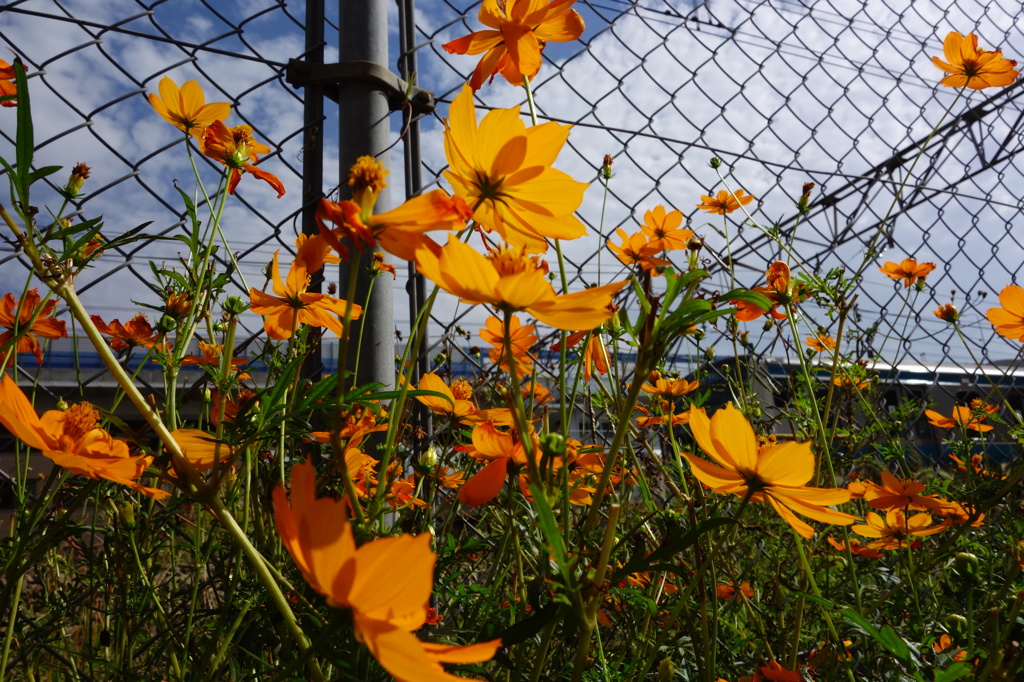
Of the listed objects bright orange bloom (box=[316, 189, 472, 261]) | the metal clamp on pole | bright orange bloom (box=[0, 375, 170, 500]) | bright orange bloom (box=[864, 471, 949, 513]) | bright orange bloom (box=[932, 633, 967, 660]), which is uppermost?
the metal clamp on pole

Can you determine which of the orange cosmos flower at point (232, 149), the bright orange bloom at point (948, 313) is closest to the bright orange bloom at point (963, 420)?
the bright orange bloom at point (948, 313)

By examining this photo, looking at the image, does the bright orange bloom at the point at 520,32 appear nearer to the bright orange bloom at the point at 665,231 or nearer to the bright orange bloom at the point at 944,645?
the bright orange bloom at the point at 665,231

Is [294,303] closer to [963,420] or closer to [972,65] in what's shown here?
[972,65]

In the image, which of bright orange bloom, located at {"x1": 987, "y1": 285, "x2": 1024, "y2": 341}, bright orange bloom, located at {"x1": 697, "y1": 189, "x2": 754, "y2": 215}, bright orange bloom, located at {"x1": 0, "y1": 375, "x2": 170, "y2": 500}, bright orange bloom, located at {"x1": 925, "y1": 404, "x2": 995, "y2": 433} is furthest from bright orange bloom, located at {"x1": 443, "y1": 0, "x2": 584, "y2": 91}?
bright orange bloom, located at {"x1": 925, "y1": 404, "x2": 995, "y2": 433}

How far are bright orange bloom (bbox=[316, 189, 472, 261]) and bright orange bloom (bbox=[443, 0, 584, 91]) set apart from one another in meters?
0.19

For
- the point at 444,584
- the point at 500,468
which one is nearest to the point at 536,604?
the point at 500,468

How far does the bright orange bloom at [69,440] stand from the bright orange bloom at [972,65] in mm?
1282

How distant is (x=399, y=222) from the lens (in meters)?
0.28

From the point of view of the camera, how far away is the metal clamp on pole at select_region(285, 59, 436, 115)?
3.23ft

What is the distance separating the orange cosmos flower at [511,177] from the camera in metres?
0.36

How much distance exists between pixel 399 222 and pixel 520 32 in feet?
0.77

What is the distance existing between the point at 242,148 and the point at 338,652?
44cm

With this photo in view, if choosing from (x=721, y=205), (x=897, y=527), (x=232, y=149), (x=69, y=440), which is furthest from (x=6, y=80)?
(x=721, y=205)

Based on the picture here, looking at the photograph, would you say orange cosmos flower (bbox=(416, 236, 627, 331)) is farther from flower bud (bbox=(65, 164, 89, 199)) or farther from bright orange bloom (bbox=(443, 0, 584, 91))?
flower bud (bbox=(65, 164, 89, 199))
